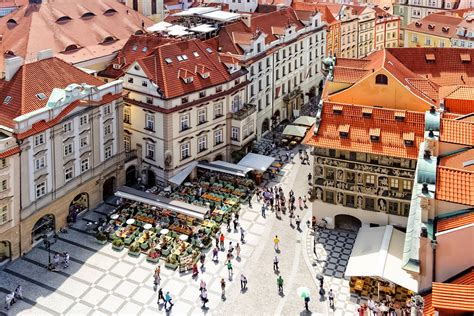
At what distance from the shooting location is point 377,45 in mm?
139125

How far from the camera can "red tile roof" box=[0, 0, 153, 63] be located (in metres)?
80.4

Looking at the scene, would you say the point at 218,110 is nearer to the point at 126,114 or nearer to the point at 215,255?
the point at 126,114

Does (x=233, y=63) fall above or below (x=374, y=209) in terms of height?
above

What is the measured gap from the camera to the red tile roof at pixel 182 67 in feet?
247

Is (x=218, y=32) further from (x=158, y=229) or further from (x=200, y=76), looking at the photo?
(x=158, y=229)

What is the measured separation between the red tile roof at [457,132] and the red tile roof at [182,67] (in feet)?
128

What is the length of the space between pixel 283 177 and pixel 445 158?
4184cm

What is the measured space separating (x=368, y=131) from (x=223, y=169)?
2253 cm

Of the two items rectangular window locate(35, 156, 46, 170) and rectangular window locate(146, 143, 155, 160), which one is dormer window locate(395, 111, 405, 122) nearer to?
rectangular window locate(146, 143, 155, 160)

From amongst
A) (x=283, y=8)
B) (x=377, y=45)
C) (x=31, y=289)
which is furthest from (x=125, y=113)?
(x=377, y=45)

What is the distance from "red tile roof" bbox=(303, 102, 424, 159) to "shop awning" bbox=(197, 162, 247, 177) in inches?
575

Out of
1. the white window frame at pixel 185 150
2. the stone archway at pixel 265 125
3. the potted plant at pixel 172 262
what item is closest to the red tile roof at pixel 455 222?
the potted plant at pixel 172 262

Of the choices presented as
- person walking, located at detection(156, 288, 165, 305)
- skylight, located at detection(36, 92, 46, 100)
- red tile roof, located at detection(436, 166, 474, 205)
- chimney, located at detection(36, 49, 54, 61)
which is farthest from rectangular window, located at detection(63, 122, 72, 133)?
red tile roof, located at detection(436, 166, 474, 205)

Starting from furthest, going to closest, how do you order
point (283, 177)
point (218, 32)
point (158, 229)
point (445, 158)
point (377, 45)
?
point (377, 45), point (218, 32), point (283, 177), point (158, 229), point (445, 158)
